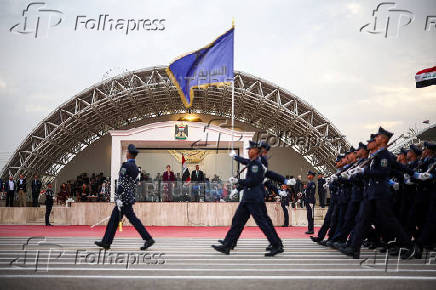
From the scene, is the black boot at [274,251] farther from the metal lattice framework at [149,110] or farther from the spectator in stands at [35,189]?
the metal lattice framework at [149,110]

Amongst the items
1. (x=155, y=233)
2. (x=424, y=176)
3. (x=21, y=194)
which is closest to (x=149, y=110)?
(x=21, y=194)

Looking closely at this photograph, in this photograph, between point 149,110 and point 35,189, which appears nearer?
point 35,189

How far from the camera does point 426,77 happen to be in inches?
1283

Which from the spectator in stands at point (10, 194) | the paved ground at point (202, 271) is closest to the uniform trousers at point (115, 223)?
the paved ground at point (202, 271)

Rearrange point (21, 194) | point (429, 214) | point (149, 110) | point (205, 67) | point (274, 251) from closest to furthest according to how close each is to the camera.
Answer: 1. point (274, 251)
2. point (429, 214)
3. point (205, 67)
4. point (21, 194)
5. point (149, 110)

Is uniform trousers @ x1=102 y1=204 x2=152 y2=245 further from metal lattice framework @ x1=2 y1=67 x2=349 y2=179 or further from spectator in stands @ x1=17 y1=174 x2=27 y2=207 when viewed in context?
metal lattice framework @ x1=2 y1=67 x2=349 y2=179

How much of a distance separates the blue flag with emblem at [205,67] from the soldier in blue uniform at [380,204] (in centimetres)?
1092

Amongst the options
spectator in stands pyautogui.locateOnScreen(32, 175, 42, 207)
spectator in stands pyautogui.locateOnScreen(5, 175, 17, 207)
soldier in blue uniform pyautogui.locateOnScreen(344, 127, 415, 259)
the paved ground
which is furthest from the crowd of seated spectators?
soldier in blue uniform pyautogui.locateOnScreen(344, 127, 415, 259)

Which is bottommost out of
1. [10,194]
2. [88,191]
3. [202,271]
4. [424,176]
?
[202,271]

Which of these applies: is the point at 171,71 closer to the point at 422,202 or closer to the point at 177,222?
the point at 177,222

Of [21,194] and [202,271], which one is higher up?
[21,194]

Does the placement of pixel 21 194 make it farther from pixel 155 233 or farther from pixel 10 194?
pixel 155 233

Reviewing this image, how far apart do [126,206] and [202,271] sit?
347cm

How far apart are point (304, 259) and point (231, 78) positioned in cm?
1160
